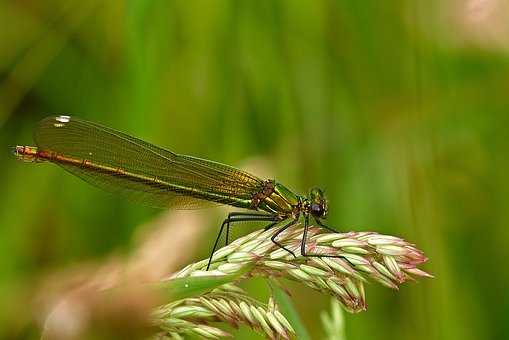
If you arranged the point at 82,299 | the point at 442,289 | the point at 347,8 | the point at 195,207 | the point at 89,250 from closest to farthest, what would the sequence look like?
1. the point at 82,299
2. the point at 195,207
3. the point at 442,289
4. the point at 89,250
5. the point at 347,8

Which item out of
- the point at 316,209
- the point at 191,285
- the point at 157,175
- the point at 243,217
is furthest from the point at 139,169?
the point at 191,285

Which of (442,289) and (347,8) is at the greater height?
(347,8)

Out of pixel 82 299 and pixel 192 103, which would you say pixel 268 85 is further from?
pixel 82 299

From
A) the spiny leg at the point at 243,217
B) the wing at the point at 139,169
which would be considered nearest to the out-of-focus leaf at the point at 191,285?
the spiny leg at the point at 243,217

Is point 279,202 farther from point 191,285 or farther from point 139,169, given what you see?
point 191,285

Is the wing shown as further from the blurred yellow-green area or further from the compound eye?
the blurred yellow-green area

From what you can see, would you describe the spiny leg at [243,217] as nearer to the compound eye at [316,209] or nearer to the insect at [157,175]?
the insect at [157,175]

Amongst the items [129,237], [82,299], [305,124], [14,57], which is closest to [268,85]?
[305,124]
